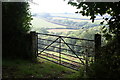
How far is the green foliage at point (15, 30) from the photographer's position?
653 cm

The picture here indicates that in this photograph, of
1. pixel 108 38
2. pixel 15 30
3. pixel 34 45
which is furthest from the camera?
pixel 34 45

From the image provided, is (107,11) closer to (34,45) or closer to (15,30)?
(34,45)

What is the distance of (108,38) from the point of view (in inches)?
127

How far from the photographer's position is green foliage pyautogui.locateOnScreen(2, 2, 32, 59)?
21.4 feet

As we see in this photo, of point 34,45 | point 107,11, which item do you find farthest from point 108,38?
point 34,45

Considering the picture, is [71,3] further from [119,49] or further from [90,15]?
[119,49]

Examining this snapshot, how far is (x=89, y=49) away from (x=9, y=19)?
416 centimetres

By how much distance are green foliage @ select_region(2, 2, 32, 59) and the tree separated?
3.95 m

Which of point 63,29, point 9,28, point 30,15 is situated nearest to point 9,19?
point 9,28

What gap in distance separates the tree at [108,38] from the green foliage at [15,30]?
13.0 feet

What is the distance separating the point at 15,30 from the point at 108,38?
453 cm

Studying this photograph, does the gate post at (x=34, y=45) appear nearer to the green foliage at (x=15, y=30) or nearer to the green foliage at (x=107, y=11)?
the green foliage at (x=15, y=30)

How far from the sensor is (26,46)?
268 inches

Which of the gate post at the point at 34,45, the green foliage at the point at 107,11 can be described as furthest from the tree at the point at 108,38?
the gate post at the point at 34,45
